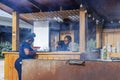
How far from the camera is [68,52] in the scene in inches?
270

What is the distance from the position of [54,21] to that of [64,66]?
7556 millimetres

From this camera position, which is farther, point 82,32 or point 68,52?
point 82,32

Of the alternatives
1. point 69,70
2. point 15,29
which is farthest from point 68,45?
point 69,70

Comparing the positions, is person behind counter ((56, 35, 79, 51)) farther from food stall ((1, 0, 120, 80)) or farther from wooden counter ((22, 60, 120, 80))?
wooden counter ((22, 60, 120, 80))

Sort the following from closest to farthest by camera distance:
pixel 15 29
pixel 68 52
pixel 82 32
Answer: pixel 68 52, pixel 82 32, pixel 15 29

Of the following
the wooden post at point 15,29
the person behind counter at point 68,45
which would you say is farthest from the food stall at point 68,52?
the person behind counter at point 68,45

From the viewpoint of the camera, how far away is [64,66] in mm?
3586

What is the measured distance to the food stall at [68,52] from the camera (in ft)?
11.4

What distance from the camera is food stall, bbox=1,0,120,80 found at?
11.4 ft

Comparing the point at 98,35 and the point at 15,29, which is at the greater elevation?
the point at 15,29

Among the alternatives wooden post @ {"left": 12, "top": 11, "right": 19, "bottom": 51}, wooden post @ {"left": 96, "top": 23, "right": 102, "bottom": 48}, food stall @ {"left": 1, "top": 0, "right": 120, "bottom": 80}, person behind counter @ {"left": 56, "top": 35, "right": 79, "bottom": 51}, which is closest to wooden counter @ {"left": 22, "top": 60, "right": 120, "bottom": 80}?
food stall @ {"left": 1, "top": 0, "right": 120, "bottom": 80}

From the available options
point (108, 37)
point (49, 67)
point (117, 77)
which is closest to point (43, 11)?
point (108, 37)

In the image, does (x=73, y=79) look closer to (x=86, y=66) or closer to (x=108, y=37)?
(x=86, y=66)

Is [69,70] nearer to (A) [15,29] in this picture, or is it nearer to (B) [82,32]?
(B) [82,32]
